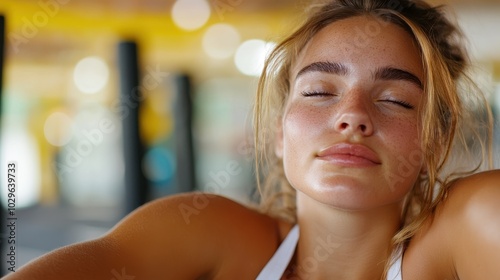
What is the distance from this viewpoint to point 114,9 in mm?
2961

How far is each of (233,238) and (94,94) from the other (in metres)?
5.13

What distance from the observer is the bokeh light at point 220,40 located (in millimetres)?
4129

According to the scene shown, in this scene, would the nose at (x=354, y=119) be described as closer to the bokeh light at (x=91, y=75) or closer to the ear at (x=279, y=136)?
the ear at (x=279, y=136)

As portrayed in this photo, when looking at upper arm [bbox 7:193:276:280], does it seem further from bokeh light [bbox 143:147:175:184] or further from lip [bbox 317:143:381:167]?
bokeh light [bbox 143:147:175:184]

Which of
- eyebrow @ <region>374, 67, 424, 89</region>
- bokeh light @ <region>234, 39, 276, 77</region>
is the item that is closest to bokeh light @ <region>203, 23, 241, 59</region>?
bokeh light @ <region>234, 39, 276, 77</region>

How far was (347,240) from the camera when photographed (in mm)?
918

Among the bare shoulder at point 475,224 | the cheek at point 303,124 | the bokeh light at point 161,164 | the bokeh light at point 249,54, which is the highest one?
the cheek at point 303,124

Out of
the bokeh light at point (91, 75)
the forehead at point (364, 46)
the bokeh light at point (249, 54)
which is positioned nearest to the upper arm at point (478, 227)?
the forehead at point (364, 46)

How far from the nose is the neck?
0.13 m

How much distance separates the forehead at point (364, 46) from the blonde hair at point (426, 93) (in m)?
0.02

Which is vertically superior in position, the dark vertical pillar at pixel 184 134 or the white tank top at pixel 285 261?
the white tank top at pixel 285 261

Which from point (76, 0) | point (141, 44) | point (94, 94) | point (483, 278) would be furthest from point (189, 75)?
point (483, 278)

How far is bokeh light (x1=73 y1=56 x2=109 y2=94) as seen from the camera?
4672 millimetres

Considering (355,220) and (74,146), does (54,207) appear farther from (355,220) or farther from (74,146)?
(355,220)
